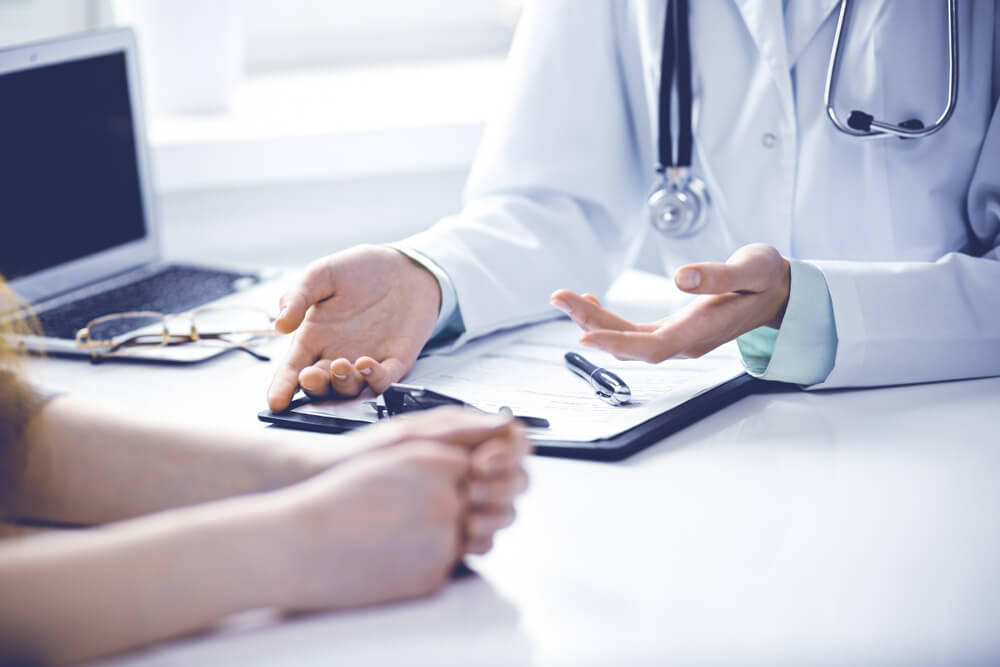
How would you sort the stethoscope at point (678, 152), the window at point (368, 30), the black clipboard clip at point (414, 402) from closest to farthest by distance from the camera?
the black clipboard clip at point (414, 402)
the stethoscope at point (678, 152)
the window at point (368, 30)

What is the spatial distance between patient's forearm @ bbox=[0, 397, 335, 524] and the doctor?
0.19 metres

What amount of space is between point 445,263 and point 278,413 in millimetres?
269

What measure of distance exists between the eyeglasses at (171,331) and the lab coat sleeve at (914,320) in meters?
0.58

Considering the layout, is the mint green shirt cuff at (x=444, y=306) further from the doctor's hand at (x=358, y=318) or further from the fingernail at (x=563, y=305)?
the fingernail at (x=563, y=305)

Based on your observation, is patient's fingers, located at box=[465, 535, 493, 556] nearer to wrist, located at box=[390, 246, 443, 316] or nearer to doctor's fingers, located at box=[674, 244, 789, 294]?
doctor's fingers, located at box=[674, 244, 789, 294]

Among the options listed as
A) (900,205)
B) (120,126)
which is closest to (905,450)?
(900,205)

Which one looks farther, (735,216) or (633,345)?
(735,216)

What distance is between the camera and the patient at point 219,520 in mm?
512

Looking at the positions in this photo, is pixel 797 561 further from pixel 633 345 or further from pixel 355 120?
pixel 355 120

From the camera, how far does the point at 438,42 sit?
237cm

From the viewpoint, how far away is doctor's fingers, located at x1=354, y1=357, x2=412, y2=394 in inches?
34.5

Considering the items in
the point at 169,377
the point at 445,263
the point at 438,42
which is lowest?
the point at 169,377

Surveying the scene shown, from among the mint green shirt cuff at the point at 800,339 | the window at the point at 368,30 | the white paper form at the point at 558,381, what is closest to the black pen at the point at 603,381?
the white paper form at the point at 558,381

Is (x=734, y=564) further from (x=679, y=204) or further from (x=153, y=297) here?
(x=153, y=297)
